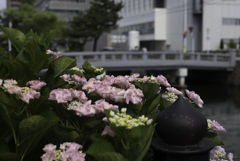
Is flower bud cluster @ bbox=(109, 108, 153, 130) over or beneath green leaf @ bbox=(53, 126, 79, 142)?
over

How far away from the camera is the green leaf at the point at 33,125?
1.17m

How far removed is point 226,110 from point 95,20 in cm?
2027

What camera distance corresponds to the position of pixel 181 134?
1.15 m

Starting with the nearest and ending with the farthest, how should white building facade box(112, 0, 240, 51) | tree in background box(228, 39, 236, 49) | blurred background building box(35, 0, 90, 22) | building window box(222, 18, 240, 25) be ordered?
tree in background box(228, 39, 236, 49) → white building facade box(112, 0, 240, 51) → building window box(222, 18, 240, 25) → blurred background building box(35, 0, 90, 22)

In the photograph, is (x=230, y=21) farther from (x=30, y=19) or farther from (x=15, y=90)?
(x=15, y=90)

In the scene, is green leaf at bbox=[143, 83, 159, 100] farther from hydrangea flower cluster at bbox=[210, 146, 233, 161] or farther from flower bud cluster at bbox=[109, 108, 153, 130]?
flower bud cluster at bbox=[109, 108, 153, 130]

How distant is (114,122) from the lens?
105 cm

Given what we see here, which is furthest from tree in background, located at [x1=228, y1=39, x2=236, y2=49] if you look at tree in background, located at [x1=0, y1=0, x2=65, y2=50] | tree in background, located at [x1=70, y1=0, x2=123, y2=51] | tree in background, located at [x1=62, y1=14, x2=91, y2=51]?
tree in background, located at [x1=0, y1=0, x2=65, y2=50]

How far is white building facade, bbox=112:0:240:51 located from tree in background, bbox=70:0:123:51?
12.2 metres

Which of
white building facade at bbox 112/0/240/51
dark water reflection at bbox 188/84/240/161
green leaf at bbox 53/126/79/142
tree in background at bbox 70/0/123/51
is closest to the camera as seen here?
green leaf at bbox 53/126/79/142

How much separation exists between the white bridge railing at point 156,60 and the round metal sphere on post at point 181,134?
62.9ft

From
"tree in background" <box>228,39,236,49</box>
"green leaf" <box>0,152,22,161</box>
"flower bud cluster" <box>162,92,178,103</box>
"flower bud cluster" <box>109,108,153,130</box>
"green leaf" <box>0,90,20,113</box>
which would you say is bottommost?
"tree in background" <box>228,39,236,49</box>

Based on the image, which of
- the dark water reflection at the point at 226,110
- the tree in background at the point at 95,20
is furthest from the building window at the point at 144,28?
the dark water reflection at the point at 226,110

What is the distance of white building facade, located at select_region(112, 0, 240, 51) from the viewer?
1670 inches
